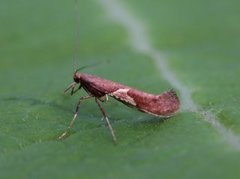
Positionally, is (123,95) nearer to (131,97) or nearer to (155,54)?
(131,97)

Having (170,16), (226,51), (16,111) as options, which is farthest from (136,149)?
(170,16)

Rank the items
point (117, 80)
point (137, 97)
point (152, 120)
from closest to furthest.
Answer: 1. point (152, 120)
2. point (137, 97)
3. point (117, 80)

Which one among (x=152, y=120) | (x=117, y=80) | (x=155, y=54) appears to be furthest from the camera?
(x=155, y=54)

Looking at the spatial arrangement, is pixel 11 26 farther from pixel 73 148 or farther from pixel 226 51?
pixel 73 148

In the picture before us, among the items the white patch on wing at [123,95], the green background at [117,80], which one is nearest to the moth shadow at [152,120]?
the green background at [117,80]

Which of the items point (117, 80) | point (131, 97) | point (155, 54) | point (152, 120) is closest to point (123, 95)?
point (131, 97)

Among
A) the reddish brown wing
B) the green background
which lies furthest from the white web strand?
the reddish brown wing

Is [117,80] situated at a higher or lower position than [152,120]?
higher

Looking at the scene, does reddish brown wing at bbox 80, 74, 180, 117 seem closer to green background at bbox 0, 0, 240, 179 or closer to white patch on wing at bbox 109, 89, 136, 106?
white patch on wing at bbox 109, 89, 136, 106
